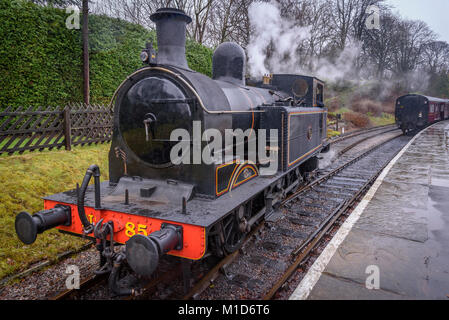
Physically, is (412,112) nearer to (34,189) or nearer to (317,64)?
(317,64)

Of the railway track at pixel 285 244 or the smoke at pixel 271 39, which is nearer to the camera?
the railway track at pixel 285 244

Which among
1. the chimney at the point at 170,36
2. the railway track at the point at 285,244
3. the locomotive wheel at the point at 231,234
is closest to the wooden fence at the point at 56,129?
the chimney at the point at 170,36

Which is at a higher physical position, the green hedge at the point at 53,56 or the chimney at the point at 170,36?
the green hedge at the point at 53,56

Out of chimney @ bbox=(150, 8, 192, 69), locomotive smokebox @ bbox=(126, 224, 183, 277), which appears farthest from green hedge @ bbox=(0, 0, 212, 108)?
locomotive smokebox @ bbox=(126, 224, 183, 277)

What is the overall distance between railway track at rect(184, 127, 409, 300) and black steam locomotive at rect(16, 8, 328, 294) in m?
0.32

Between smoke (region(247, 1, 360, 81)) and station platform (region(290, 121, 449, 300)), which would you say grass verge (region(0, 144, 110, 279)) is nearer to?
station platform (region(290, 121, 449, 300))

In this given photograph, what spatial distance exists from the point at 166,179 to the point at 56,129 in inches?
199

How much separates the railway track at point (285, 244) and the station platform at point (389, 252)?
0.79ft

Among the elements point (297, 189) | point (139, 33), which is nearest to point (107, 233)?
point (297, 189)

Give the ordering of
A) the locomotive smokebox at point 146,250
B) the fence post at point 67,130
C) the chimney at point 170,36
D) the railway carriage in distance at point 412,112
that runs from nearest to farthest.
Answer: the locomotive smokebox at point 146,250
the chimney at point 170,36
the fence post at point 67,130
the railway carriage in distance at point 412,112

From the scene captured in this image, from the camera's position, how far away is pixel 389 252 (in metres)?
4.33

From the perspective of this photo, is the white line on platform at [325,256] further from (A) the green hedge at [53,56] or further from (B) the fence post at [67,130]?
(A) the green hedge at [53,56]

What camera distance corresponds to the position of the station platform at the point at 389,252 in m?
3.45

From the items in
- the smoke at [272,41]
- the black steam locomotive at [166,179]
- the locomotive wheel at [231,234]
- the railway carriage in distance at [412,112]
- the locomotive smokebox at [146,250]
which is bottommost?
the locomotive wheel at [231,234]
